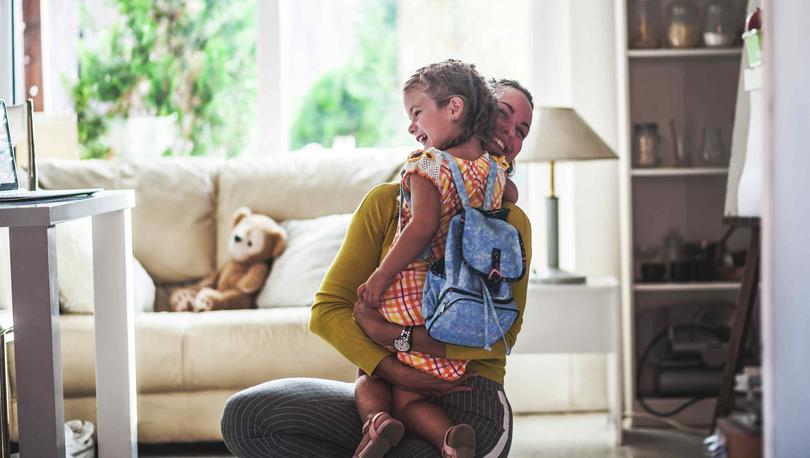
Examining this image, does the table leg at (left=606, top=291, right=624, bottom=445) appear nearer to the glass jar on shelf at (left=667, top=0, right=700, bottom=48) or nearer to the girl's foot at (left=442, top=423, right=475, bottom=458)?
the glass jar on shelf at (left=667, top=0, right=700, bottom=48)

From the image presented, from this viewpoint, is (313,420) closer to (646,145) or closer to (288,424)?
(288,424)

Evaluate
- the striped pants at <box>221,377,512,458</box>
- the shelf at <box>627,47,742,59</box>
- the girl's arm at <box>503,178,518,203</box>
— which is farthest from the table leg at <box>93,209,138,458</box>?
the shelf at <box>627,47,742,59</box>

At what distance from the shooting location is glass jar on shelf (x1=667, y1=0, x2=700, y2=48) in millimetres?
3445

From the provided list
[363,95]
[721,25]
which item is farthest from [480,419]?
[363,95]

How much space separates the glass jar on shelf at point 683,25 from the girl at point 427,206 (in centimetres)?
187

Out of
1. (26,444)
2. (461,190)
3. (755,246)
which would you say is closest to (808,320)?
(461,190)

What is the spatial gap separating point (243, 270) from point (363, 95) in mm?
1092

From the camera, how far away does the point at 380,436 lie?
163 centimetres

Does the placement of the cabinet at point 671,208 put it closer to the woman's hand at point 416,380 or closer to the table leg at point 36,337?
the woman's hand at point 416,380

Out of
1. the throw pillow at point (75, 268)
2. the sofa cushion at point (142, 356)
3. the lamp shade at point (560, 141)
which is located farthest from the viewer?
the lamp shade at point (560, 141)

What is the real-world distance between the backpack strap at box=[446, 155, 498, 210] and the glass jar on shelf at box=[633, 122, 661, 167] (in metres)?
1.82

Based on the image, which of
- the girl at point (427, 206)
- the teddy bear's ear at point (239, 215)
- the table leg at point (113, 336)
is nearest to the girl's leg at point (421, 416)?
the girl at point (427, 206)

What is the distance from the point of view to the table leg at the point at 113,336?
7.65ft

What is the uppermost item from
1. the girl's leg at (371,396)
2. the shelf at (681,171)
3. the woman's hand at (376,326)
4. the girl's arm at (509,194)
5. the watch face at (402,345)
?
the shelf at (681,171)
